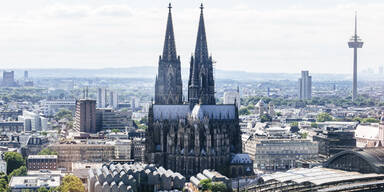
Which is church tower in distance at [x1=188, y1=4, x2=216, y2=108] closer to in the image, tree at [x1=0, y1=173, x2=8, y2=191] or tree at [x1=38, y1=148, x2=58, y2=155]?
tree at [x1=0, y1=173, x2=8, y2=191]

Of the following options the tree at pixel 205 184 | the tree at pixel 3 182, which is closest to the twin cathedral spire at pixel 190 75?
the tree at pixel 205 184

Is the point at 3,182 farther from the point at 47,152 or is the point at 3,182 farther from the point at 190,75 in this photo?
the point at 47,152

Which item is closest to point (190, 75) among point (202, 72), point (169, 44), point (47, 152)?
point (202, 72)

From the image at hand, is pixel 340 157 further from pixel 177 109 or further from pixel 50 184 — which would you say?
pixel 50 184

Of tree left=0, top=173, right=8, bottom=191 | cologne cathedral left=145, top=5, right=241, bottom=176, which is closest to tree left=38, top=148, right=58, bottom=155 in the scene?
tree left=0, top=173, right=8, bottom=191

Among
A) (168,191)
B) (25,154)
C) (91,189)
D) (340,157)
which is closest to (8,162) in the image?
(25,154)

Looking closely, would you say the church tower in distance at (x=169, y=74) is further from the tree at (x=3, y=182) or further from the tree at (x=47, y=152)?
the tree at (x=47, y=152)
